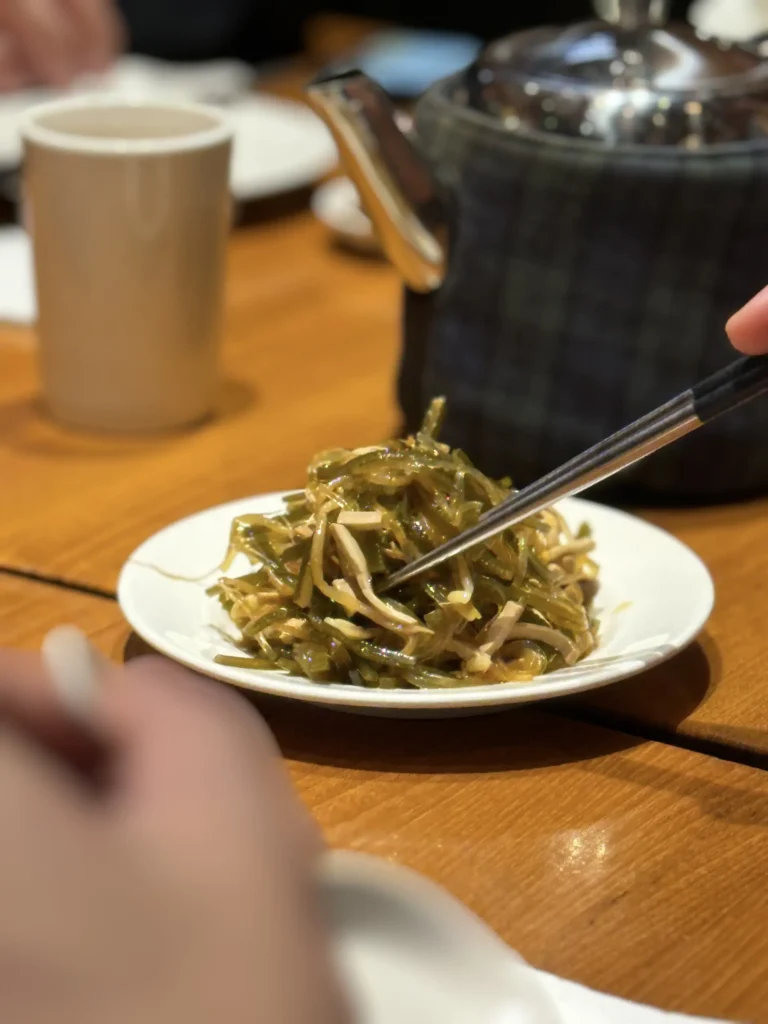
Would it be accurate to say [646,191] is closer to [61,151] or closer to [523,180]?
[523,180]

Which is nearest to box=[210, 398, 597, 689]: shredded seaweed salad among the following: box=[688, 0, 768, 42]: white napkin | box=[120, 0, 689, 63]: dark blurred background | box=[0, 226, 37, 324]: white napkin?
box=[0, 226, 37, 324]: white napkin

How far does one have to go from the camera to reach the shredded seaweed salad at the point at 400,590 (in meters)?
0.67

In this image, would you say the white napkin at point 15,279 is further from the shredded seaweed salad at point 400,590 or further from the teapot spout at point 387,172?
the shredded seaweed salad at point 400,590

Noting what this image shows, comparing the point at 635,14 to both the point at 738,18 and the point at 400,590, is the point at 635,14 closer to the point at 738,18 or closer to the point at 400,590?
the point at 400,590

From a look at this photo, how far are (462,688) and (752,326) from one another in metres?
0.21

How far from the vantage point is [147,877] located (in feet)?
0.92

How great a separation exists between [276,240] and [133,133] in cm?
44

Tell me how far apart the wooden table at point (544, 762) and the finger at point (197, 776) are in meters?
0.23

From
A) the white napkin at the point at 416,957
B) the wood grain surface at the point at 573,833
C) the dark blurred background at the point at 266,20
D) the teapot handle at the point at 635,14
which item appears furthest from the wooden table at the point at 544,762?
the dark blurred background at the point at 266,20

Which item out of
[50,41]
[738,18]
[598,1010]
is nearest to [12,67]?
[50,41]

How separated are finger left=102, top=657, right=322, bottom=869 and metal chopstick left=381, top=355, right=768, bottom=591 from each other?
35 cm

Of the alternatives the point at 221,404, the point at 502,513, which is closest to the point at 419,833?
the point at 502,513

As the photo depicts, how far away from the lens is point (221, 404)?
112 centimetres

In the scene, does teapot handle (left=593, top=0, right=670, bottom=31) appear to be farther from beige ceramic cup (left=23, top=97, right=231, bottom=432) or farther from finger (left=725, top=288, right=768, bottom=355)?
finger (left=725, top=288, right=768, bottom=355)
